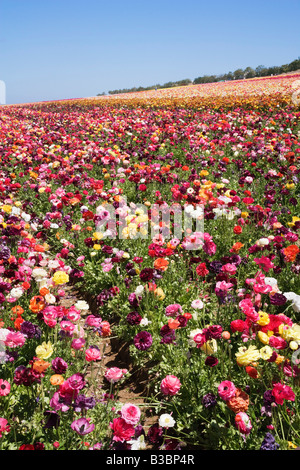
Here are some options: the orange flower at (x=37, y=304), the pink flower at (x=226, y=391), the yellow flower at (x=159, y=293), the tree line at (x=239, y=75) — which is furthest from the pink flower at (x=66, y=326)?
the tree line at (x=239, y=75)

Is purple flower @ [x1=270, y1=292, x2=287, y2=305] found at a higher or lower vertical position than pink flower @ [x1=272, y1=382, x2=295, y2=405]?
higher

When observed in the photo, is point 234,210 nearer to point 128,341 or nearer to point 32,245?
point 128,341

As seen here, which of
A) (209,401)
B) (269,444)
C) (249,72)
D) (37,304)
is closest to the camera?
(269,444)

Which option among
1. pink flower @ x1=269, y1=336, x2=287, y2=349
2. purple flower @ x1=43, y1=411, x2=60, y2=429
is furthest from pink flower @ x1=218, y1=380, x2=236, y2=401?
purple flower @ x1=43, y1=411, x2=60, y2=429

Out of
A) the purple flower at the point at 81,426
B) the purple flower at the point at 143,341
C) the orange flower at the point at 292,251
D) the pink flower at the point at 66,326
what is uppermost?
the orange flower at the point at 292,251

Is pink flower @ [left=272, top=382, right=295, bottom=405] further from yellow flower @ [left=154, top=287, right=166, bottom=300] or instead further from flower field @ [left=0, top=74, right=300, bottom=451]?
yellow flower @ [left=154, top=287, right=166, bottom=300]

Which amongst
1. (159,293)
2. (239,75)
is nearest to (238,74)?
(239,75)

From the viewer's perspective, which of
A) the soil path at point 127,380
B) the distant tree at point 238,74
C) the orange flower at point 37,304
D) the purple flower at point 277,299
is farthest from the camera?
the distant tree at point 238,74

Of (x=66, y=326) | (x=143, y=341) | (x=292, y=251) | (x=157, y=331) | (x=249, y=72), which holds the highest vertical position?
(x=249, y=72)

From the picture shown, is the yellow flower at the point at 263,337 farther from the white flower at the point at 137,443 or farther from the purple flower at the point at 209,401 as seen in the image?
the white flower at the point at 137,443

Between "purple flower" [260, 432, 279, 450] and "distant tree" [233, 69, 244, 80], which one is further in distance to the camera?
"distant tree" [233, 69, 244, 80]

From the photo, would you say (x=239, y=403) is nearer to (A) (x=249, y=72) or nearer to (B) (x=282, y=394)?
(B) (x=282, y=394)
